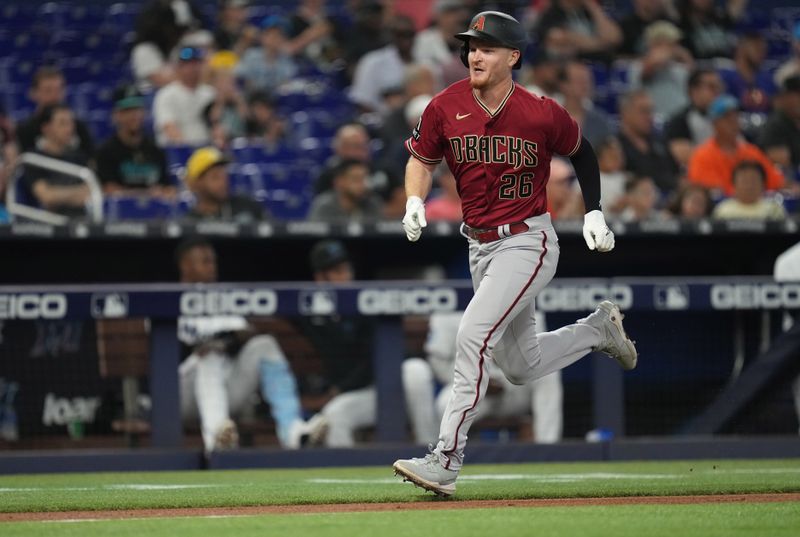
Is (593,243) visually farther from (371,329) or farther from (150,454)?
(150,454)

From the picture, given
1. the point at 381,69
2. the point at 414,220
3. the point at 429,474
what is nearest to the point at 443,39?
the point at 381,69

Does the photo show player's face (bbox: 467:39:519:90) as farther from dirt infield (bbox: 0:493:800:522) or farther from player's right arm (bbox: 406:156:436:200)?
dirt infield (bbox: 0:493:800:522)

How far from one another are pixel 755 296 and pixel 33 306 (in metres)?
3.75

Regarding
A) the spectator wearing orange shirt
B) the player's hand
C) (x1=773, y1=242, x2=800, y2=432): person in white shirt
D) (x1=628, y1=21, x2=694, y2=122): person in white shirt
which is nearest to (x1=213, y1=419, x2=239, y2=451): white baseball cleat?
the player's hand

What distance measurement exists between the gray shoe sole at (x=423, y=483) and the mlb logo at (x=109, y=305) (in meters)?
2.71

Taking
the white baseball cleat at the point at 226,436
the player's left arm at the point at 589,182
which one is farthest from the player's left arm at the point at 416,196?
the white baseball cleat at the point at 226,436

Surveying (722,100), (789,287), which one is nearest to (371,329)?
(789,287)

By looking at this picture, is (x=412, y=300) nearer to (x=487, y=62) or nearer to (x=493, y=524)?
(x=487, y=62)

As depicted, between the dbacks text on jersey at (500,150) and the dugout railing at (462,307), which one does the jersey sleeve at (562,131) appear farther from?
the dugout railing at (462,307)

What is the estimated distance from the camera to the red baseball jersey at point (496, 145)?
5172mm

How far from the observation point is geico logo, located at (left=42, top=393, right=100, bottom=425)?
7.25m

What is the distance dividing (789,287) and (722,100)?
10.4ft

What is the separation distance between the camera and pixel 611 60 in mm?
13484

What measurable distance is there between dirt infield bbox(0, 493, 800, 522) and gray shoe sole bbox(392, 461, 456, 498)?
4cm
